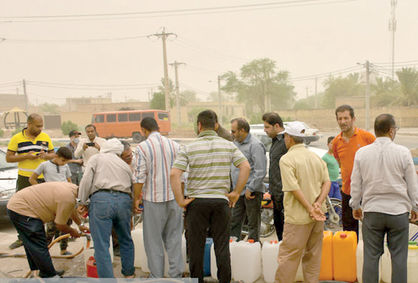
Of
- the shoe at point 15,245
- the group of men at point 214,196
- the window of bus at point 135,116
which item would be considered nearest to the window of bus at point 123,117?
the window of bus at point 135,116

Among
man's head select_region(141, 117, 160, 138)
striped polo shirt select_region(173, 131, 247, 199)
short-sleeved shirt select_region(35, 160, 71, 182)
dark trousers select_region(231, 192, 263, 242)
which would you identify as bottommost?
dark trousers select_region(231, 192, 263, 242)

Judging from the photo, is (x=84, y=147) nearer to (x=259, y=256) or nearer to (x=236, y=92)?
(x=259, y=256)

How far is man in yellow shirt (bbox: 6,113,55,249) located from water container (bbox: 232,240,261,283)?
3166mm

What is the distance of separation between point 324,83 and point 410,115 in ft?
93.0

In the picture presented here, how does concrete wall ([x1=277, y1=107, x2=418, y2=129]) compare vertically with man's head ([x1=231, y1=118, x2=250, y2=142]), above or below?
below

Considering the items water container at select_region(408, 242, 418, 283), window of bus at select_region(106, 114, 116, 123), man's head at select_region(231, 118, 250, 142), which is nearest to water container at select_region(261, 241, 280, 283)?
water container at select_region(408, 242, 418, 283)

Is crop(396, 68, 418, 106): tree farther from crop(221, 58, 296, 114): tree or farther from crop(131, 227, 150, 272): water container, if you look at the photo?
crop(131, 227, 150, 272): water container

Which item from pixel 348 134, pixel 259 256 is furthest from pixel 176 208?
pixel 348 134

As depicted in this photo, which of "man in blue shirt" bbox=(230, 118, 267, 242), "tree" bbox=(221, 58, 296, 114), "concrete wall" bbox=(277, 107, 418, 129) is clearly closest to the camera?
"man in blue shirt" bbox=(230, 118, 267, 242)

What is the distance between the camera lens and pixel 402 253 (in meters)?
3.32

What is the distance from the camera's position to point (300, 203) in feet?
11.5

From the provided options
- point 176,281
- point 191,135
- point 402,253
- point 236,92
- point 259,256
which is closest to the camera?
point 176,281

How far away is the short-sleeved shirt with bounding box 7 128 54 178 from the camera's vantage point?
5.56 meters

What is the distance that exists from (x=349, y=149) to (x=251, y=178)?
1246mm
